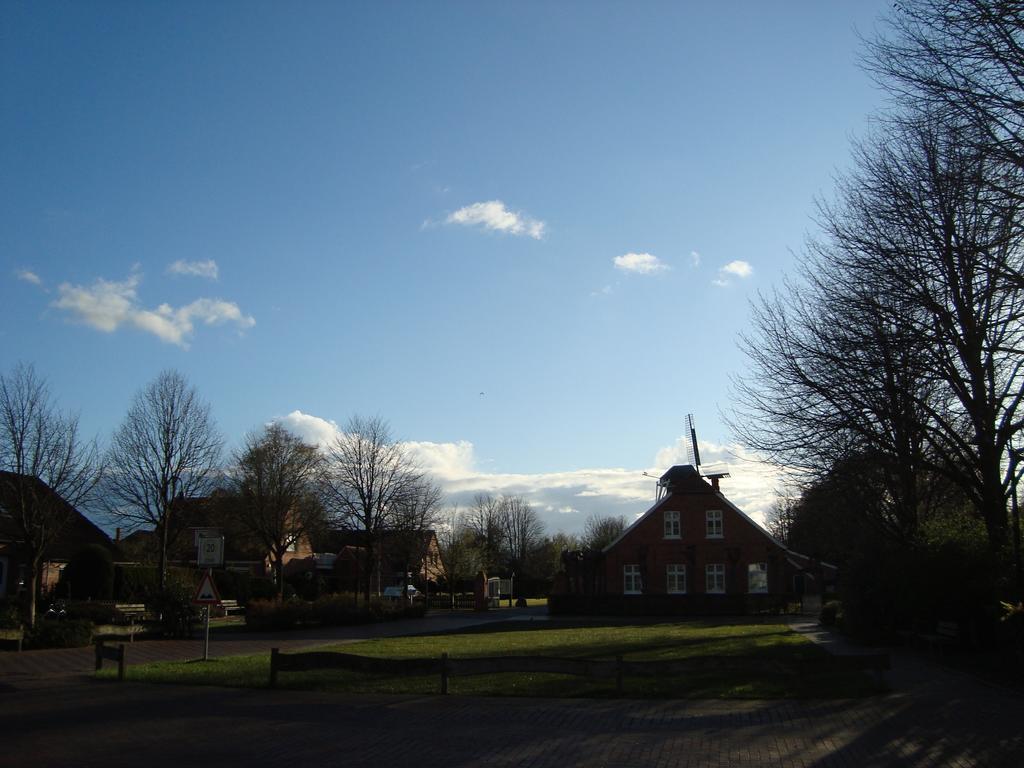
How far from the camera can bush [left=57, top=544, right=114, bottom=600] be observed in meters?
40.2

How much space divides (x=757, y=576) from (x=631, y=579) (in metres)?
7.68

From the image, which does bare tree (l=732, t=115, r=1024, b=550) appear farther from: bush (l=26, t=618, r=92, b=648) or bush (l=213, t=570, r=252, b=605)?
bush (l=213, t=570, r=252, b=605)

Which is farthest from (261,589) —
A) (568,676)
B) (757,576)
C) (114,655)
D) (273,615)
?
(568,676)

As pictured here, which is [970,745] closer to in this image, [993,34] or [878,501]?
[993,34]

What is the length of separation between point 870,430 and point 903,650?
748cm

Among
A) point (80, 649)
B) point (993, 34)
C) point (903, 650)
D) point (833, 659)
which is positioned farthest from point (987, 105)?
point (80, 649)

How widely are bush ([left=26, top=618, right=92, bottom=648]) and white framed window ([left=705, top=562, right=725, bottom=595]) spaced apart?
36839mm

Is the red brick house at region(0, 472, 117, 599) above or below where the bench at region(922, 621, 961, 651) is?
above

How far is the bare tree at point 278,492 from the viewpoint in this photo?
5719 centimetres

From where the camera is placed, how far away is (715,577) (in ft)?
174

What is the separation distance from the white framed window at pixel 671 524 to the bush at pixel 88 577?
3171 cm

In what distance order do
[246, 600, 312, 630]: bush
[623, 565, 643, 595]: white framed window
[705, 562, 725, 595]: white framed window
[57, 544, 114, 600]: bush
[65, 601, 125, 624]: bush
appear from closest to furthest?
[65, 601, 125, 624]: bush → [246, 600, 312, 630]: bush → [57, 544, 114, 600]: bush → [705, 562, 725, 595]: white framed window → [623, 565, 643, 595]: white framed window

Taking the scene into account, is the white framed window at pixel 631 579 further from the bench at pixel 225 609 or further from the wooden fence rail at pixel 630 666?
the wooden fence rail at pixel 630 666

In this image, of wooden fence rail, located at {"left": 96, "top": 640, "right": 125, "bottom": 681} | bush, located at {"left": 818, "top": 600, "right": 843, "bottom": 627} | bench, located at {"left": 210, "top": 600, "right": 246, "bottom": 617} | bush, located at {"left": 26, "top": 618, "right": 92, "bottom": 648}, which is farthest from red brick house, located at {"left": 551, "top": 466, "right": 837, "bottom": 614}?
wooden fence rail, located at {"left": 96, "top": 640, "right": 125, "bottom": 681}
